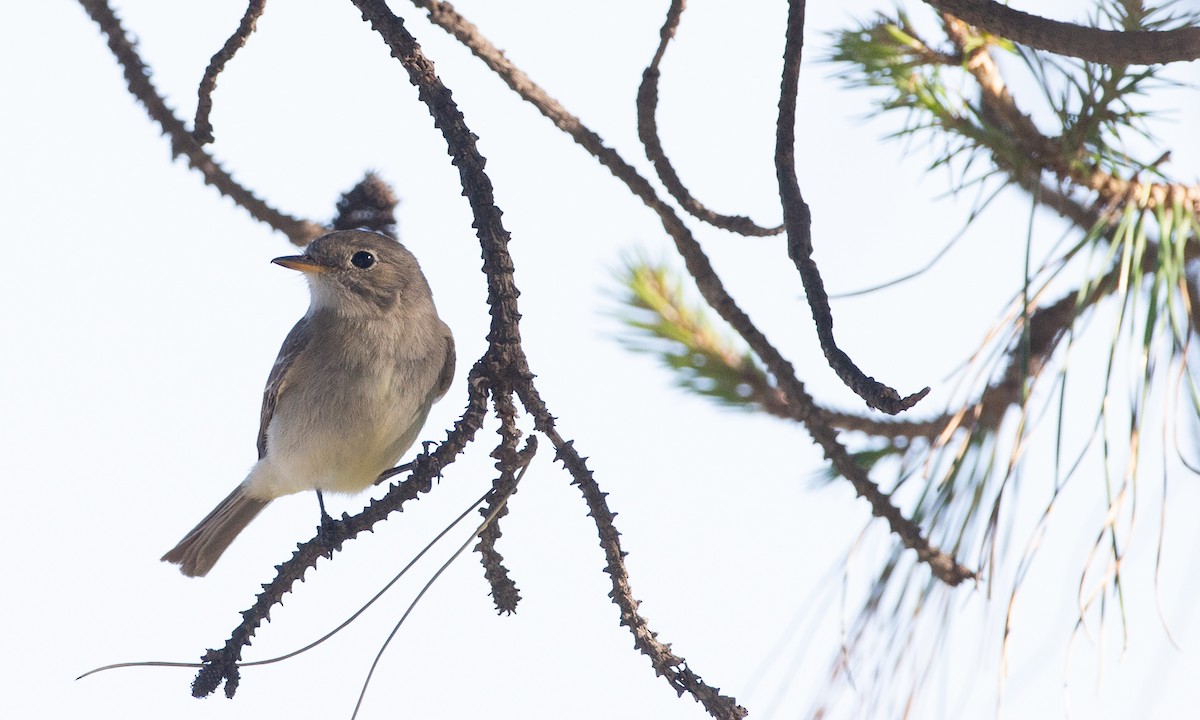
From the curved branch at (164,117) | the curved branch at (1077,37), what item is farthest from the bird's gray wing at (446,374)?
the curved branch at (1077,37)

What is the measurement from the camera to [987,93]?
288cm

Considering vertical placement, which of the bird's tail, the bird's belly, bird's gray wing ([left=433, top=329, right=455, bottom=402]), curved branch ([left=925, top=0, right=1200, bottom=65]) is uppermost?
curved branch ([left=925, top=0, right=1200, bottom=65])

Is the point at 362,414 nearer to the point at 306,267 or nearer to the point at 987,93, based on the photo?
the point at 306,267

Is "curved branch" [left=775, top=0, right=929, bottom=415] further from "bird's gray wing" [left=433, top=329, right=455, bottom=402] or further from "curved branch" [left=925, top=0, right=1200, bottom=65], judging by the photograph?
"bird's gray wing" [left=433, top=329, right=455, bottom=402]

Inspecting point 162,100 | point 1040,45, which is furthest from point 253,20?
point 1040,45

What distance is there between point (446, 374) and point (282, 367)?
57cm

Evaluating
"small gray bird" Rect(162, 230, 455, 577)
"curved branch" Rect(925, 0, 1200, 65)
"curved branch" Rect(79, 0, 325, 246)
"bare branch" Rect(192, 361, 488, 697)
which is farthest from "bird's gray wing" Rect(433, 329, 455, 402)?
"curved branch" Rect(925, 0, 1200, 65)

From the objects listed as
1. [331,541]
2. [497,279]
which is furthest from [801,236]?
[331,541]

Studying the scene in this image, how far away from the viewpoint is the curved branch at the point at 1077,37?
6.27ft

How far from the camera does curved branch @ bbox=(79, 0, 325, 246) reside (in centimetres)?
303

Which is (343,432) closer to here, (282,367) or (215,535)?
(282,367)

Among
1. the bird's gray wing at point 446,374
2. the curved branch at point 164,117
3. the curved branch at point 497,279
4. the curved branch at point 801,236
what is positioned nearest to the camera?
the curved branch at point 801,236

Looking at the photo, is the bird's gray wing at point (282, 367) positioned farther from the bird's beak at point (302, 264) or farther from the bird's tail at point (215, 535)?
the bird's tail at point (215, 535)

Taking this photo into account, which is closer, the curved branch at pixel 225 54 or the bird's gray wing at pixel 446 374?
the curved branch at pixel 225 54
